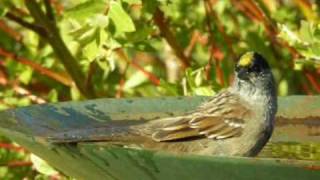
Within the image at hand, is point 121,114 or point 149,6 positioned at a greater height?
point 149,6

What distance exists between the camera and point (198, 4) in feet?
15.1

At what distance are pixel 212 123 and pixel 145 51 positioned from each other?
45.6 inches

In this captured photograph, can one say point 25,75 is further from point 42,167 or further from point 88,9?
point 88,9

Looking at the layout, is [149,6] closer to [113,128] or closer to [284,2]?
[113,128]

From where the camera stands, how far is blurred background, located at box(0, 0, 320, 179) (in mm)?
3693

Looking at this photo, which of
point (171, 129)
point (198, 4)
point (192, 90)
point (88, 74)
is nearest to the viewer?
point (171, 129)

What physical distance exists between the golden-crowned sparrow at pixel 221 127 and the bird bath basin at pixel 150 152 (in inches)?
2.6

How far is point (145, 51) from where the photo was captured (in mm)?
3896

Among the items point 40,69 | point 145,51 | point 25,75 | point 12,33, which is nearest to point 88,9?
point 145,51

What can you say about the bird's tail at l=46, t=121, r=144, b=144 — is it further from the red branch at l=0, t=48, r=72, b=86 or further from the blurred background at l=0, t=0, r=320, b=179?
the red branch at l=0, t=48, r=72, b=86

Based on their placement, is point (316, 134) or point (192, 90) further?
point (192, 90)

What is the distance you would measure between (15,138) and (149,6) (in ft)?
3.59

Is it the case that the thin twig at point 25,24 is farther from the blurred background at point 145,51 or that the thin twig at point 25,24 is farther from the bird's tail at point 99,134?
the bird's tail at point 99,134

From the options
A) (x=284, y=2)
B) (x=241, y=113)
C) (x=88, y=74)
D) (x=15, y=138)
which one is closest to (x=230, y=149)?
(x=241, y=113)
